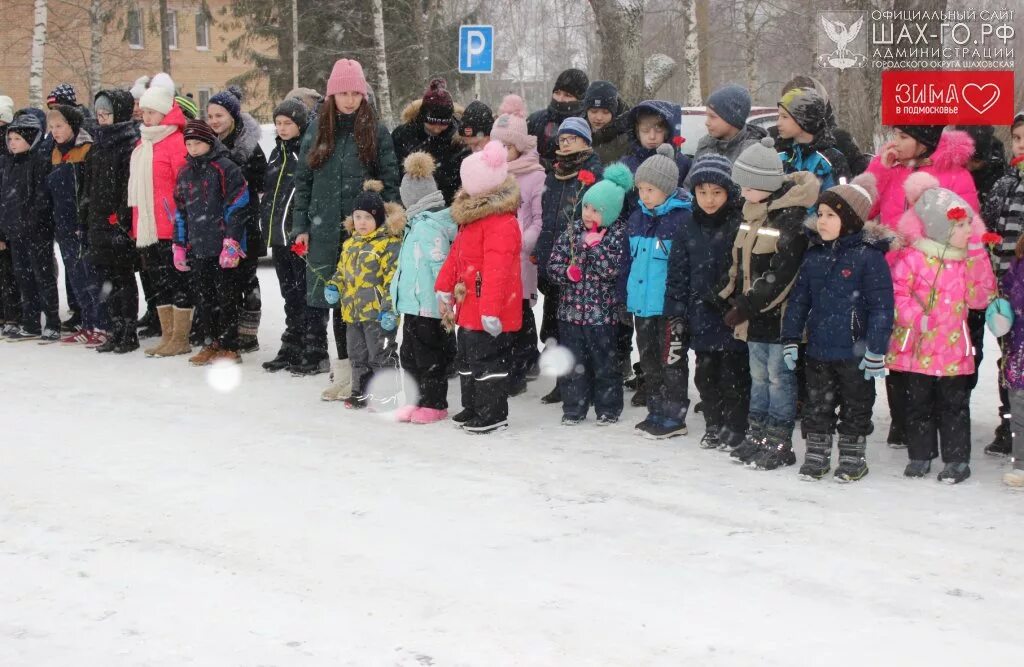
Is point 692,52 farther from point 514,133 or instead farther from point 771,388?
point 771,388

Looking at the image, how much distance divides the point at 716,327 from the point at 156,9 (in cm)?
4139

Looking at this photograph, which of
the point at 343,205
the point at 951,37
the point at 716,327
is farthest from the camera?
the point at 951,37

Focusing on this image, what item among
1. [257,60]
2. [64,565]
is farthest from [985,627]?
[257,60]

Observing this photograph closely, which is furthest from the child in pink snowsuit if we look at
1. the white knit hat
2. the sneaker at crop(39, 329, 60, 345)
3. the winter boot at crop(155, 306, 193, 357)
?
the sneaker at crop(39, 329, 60, 345)

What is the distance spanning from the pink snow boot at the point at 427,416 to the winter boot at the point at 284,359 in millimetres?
1975

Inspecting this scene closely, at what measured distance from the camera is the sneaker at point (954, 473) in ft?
19.7

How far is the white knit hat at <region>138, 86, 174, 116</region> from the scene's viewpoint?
31.1ft

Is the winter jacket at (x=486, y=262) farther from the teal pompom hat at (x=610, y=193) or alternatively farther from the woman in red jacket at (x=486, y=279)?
the teal pompom hat at (x=610, y=193)

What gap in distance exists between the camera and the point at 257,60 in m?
31.3

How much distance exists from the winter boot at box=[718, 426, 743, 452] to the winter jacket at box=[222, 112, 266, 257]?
4.32m

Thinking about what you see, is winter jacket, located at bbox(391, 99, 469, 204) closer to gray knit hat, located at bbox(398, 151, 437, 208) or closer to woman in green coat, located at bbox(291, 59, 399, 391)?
woman in green coat, located at bbox(291, 59, 399, 391)

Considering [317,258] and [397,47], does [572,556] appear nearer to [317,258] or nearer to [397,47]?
[317,258]

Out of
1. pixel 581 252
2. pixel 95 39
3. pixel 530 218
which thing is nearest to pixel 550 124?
pixel 530 218

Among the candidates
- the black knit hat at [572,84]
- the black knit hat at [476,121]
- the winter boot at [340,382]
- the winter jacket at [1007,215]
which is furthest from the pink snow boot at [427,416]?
the winter jacket at [1007,215]
